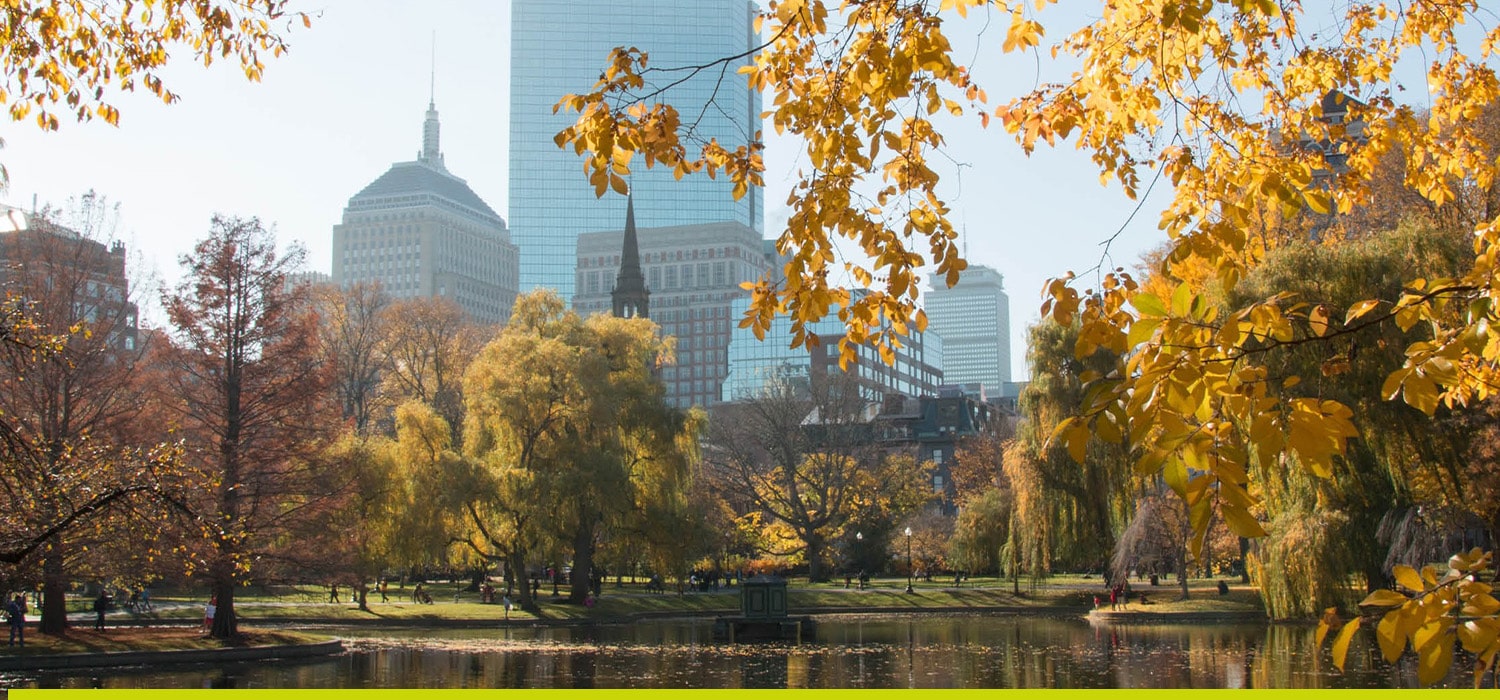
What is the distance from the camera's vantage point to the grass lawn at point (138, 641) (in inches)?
962

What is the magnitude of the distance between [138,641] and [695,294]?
6481 inches

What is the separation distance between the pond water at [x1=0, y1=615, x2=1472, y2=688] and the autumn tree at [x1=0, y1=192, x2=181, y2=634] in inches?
165

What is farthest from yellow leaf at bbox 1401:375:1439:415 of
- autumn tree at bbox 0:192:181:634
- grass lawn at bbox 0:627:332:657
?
grass lawn at bbox 0:627:332:657

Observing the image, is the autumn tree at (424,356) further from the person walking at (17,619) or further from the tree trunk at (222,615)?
the person walking at (17,619)

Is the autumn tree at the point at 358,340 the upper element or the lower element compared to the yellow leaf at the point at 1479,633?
upper

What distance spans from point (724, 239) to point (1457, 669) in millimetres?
177652

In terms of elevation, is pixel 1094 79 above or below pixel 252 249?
below

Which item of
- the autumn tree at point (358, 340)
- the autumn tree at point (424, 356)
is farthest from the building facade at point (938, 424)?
the autumn tree at point (358, 340)

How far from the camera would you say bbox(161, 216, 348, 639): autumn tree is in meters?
30.0

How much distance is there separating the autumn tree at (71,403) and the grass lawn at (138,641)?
122cm

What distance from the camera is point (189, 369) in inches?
1217

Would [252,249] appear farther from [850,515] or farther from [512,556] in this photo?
[850,515]

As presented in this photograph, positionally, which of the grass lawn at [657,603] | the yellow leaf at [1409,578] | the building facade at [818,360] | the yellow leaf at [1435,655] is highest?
the building facade at [818,360]

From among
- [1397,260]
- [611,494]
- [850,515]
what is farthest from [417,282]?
[1397,260]
